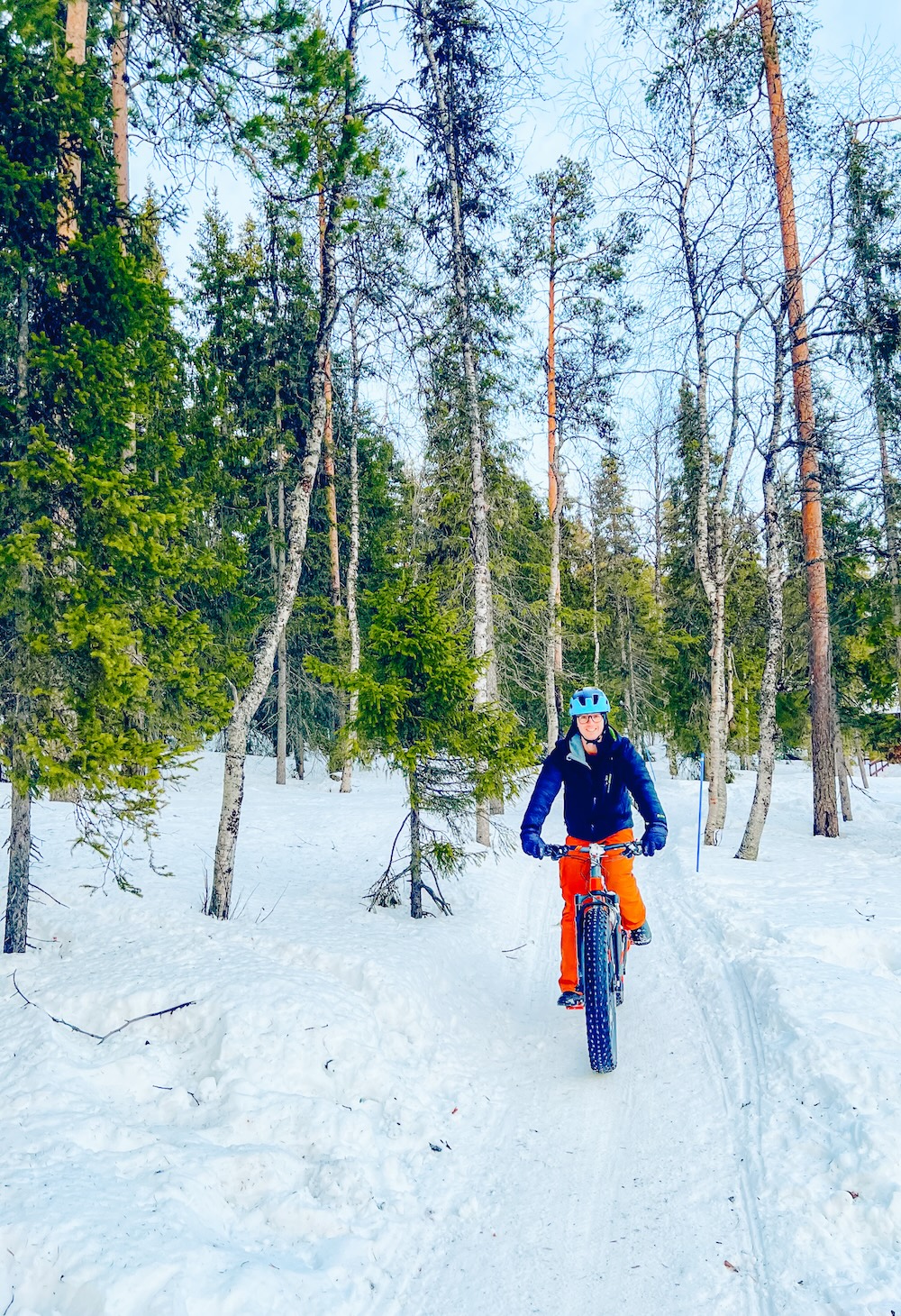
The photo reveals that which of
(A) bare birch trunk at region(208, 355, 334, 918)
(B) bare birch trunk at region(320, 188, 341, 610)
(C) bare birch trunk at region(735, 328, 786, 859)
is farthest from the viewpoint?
(B) bare birch trunk at region(320, 188, 341, 610)

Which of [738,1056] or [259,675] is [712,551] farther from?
[738,1056]

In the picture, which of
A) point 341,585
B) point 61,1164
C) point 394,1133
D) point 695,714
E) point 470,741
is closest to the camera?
Result: point 61,1164

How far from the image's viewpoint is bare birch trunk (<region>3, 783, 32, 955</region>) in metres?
5.58

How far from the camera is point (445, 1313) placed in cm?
293

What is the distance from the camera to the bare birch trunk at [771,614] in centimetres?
1012

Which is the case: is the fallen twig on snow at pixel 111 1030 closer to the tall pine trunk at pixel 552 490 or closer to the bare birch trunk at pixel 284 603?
the bare birch trunk at pixel 284 603

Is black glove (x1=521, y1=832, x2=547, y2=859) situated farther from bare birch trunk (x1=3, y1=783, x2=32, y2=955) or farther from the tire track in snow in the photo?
bare birch trunk (x1=3, y1=783, x2=32, y2=955)

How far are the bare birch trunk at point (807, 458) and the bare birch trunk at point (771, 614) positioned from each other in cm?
40

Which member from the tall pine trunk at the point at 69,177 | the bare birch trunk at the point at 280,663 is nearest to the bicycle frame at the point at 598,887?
the tall pine trunk at the point at 69,177

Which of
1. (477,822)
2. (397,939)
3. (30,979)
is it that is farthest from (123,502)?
(477,822)

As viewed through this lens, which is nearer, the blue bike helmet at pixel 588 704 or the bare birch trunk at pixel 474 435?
the blue bike helmet at pixel 588 704

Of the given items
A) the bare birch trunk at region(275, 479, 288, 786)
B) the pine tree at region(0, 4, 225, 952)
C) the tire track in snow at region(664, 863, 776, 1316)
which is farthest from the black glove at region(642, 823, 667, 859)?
the bare birch trunk at region(275, 479, 288, 786)

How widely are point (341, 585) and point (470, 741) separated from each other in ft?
45.9

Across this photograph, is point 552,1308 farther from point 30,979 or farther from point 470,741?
point 470,741
